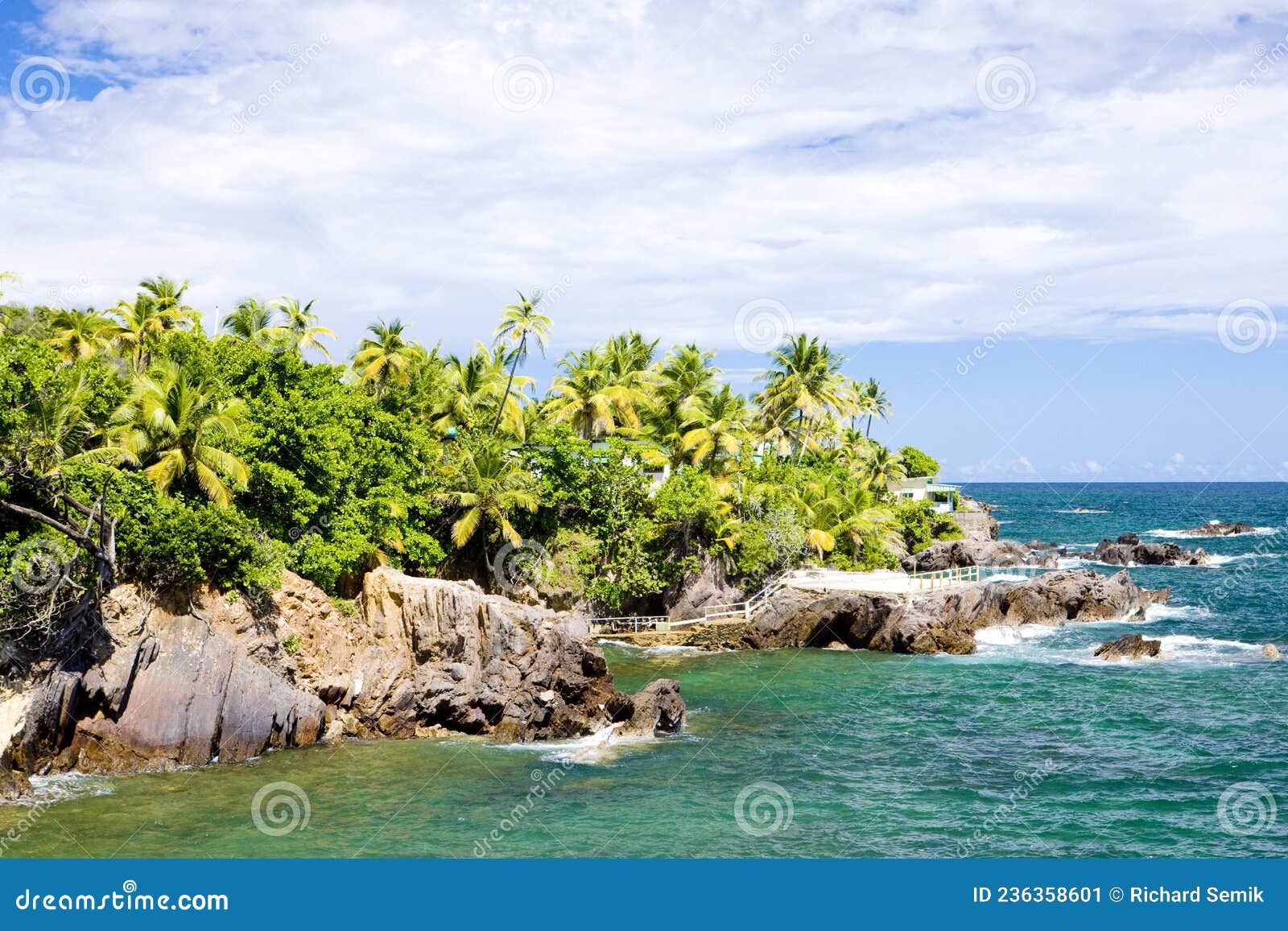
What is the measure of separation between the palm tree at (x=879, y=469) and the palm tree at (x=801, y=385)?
33.0 ft

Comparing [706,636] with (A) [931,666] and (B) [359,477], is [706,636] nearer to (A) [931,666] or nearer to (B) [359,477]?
(A) [931,666]

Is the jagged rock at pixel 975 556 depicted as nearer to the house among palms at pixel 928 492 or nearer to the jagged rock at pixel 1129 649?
the house among palms at pixel 928 492

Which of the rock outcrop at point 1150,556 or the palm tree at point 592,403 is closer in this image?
the palm tree at point 592,403

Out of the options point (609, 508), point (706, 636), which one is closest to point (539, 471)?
point (609, 508)

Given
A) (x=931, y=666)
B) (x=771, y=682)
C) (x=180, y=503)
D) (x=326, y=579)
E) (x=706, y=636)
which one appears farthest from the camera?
(x=706, y=636)

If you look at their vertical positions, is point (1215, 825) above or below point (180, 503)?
below

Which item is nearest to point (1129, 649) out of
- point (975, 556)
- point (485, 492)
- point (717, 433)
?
point (717, 433)

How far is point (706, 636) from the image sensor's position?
41844 mm

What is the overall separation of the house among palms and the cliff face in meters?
52.6

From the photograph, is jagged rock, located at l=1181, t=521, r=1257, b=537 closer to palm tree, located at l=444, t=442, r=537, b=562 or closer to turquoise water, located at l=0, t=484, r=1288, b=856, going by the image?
turquoise water, located at l=0, t=484, r=1288, b=856

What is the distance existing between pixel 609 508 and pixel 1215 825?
2657 cm

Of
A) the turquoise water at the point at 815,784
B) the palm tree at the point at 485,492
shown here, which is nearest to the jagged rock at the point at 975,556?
the turquoise water at the point at 815,784

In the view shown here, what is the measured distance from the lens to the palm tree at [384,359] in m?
47.4

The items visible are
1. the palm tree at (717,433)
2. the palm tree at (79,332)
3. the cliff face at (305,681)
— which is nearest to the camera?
the cliff face at (305,681)
